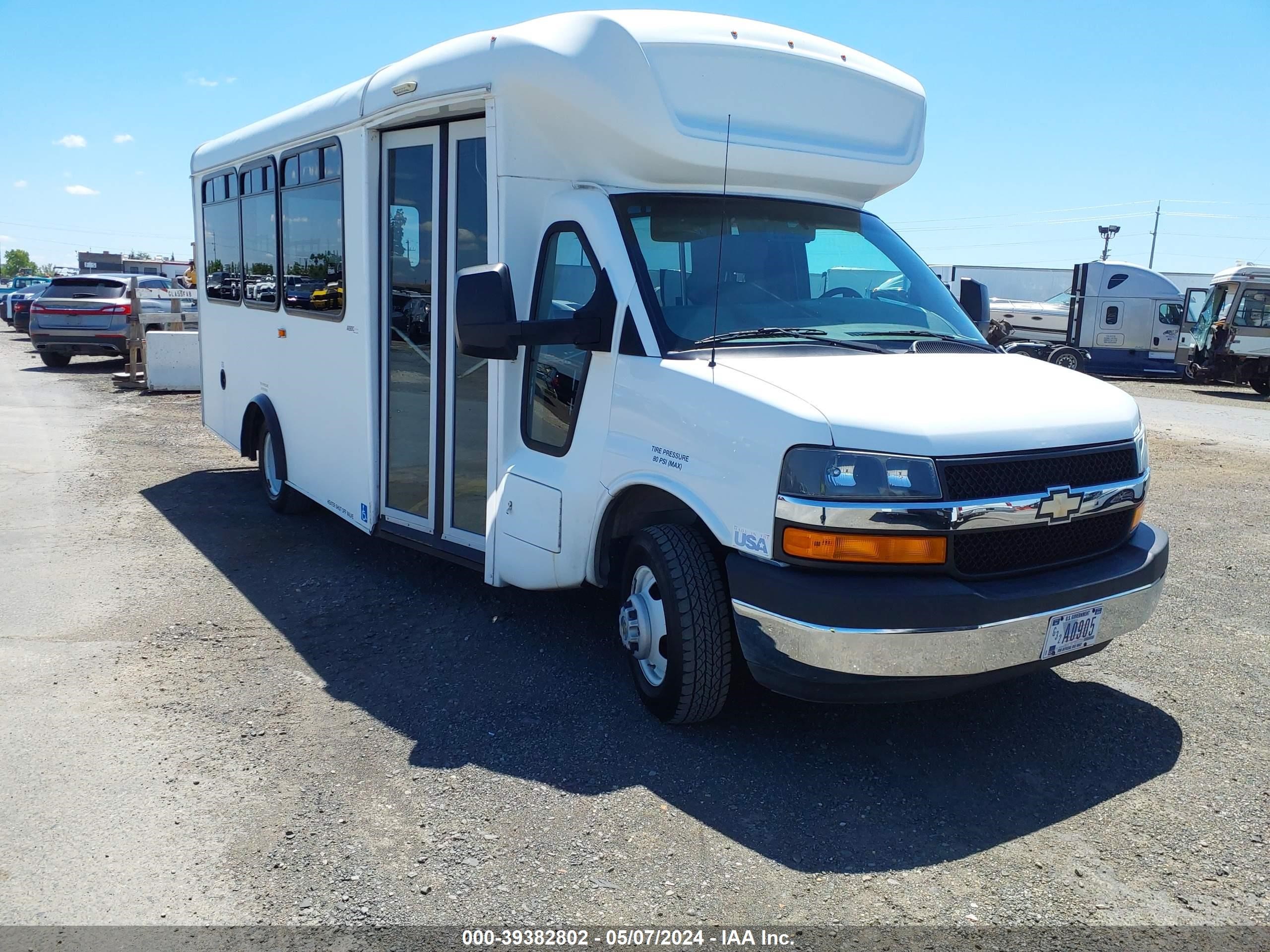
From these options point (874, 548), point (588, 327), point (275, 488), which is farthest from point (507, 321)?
point (275, 488)

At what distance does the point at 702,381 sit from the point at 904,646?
1.24 metres

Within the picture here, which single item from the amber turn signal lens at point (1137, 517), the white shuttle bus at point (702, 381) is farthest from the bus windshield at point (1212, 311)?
the amber turn signal lens at point (1137, 517)

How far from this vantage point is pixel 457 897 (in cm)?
313

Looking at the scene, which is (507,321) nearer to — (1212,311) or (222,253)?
(222,253)

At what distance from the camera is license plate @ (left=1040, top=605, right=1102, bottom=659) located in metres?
3.69

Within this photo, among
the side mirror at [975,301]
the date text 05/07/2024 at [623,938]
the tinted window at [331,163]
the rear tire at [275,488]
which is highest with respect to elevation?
the tinted window at [331,163]

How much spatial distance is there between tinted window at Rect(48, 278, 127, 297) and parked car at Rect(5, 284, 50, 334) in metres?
9.49

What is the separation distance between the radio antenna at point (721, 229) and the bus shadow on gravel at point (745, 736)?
1610 millimetres

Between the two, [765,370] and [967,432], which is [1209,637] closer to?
[967,432]

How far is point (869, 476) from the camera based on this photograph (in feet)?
11.3

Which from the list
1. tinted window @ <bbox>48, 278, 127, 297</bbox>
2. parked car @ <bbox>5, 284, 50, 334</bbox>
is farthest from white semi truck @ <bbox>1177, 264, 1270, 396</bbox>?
parked car @ <bbox>5, 284, 50, 334</bbox>

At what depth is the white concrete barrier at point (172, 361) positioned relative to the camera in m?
16.2

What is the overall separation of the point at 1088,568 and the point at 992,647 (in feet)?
2.12

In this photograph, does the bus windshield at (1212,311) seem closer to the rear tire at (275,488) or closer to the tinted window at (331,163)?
the rear tire at (275,488)
